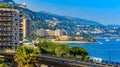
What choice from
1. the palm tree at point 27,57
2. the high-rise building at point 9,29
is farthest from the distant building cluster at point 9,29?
the palm tree at point 27,57

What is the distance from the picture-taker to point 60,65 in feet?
314

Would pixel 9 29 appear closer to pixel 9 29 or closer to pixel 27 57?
pixel 9 29

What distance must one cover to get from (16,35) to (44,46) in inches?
1068

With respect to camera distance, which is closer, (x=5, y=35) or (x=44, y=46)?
(x=5, y=35)

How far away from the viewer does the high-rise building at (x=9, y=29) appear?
156 m

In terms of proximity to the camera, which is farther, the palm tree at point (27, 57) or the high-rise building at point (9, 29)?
the high-rise building at point (9, 29)

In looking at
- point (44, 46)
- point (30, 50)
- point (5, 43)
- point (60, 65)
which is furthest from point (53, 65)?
point (44, 46)

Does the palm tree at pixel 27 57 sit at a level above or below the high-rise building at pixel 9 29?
below

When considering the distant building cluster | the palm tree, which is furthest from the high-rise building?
the palm tree

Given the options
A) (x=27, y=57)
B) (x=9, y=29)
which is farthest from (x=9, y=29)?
(x=27, y=57)

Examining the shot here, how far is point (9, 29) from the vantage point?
Answer: 516ft

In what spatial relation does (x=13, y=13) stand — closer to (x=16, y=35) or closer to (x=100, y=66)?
(x=16, y=35)

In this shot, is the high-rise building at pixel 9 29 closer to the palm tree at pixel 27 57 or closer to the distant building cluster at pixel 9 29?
the distant building cluster at pixel 9 29

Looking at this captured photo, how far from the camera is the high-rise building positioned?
6127 inches
